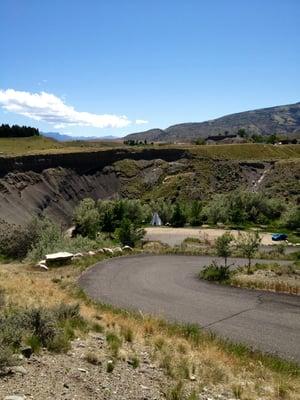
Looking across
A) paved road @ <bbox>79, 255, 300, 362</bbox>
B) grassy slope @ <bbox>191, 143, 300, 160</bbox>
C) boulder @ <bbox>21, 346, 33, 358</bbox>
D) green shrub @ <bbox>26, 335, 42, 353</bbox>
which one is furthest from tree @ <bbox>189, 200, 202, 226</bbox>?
boulder @ <bbox>21, 346, 33, 358</bbox>

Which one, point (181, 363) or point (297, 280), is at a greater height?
point (181, 363)

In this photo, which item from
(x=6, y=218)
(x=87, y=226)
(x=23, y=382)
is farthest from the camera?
(x=6, y=218)

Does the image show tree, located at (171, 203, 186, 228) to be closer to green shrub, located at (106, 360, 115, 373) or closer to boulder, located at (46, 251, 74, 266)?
boulder, located at (46, 251, 74, 266)

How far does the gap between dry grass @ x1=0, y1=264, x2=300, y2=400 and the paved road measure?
1934 mm

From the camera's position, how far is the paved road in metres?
15.0

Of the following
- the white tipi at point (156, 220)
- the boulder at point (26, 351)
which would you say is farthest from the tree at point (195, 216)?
the boulder at point (26, 351)

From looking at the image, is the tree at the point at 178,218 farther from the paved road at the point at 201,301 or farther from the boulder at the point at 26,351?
the boulder at the point at 26,351

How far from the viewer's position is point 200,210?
80062 millimetres

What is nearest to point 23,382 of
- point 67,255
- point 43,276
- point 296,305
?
point 296,305

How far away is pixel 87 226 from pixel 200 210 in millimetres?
22667

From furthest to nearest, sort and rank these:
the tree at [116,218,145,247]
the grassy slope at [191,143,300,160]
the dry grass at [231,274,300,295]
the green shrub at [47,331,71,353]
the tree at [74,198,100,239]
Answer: the grassy slope at [191,143,300,160] → the tree at [74,198,100,239] → the tree at [116,218,145,247] → the dry grass at [231,274,300,295] → the green shrub at [47,331,71,353]

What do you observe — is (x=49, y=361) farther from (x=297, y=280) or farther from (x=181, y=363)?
(x=297, y=280)

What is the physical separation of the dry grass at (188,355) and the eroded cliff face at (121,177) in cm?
7188

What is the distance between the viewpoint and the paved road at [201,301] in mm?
14978
